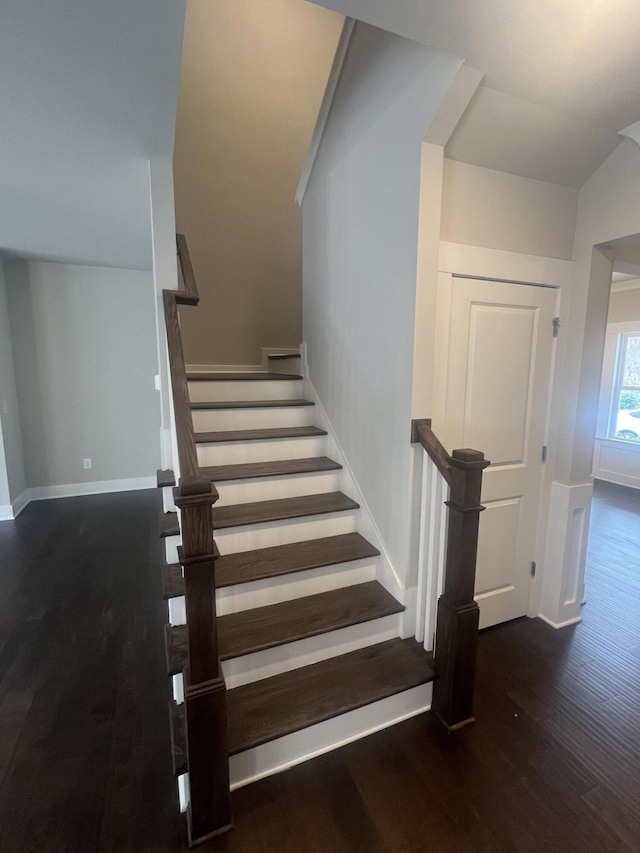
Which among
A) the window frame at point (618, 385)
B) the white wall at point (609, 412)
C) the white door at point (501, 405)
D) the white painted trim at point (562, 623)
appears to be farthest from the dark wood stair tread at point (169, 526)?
the window frame at point (618, 385)

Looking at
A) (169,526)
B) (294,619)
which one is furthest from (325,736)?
(169,526)

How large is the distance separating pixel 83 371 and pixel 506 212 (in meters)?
4.49

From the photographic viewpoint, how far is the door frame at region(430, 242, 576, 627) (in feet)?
6.04

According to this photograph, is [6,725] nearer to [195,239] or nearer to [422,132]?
[422,132]

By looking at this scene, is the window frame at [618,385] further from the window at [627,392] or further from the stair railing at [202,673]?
the stair railing at [202,673]

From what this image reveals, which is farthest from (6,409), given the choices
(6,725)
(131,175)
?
(6,725)

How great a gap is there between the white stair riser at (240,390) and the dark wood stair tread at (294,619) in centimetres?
151

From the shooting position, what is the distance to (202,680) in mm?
1196

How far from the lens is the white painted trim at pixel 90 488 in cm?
460

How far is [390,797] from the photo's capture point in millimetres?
1407

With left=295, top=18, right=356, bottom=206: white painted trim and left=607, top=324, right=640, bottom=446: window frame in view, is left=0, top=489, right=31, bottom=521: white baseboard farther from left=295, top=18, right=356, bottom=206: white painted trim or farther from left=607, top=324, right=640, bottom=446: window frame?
left=607, top=324, right=640, bottom=446: window frame

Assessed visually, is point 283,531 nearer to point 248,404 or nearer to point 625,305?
point 248,404

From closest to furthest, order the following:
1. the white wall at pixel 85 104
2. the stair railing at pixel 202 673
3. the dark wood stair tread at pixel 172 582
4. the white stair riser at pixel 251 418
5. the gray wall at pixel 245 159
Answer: the stair railing at pixel 202 673 → the white wall at pixel 85 104 → the dark wood stair tread at pixel 172 582 → the white stair riser at pixel 251 418 → the gray wall at pixel 245 159

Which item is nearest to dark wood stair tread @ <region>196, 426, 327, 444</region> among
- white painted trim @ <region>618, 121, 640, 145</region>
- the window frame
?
white painted trim @ <region>618, 121, 640, 145</region>
